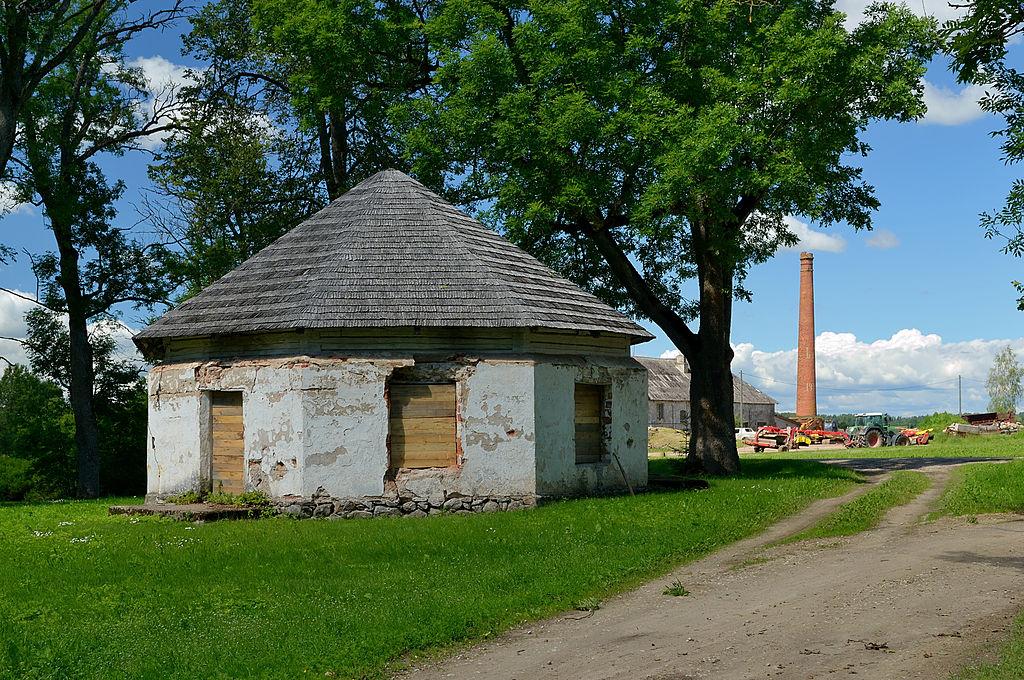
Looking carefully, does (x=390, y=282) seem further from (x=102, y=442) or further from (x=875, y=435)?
A: (x=875, y=435)

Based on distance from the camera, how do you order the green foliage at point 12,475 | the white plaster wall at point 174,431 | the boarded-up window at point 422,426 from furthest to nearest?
the green foliage at point 12,475, the white plaster wall at point 174,431, the boarded-up window at point 422,426

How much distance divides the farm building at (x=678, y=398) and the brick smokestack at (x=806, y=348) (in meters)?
5.16

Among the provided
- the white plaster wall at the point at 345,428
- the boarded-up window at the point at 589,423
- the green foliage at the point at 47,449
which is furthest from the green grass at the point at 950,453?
the green foliage at the point at 47,449

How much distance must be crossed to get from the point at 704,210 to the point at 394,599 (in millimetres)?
15256

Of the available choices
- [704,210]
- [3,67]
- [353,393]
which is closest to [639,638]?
[353,393]

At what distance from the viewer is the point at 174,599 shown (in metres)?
9.53

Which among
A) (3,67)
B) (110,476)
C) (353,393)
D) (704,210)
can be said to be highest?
(3,67)

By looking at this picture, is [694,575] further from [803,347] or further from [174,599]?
[803,347]

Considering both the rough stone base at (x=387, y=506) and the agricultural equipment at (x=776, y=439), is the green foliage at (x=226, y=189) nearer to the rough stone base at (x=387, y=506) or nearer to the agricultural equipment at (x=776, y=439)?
the rough stone base at (x=387, y=506)

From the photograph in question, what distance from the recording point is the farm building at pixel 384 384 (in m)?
16.0

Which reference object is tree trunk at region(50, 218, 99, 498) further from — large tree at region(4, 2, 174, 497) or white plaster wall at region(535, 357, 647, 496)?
white plaster wall at region(535, 357, 647, 496)

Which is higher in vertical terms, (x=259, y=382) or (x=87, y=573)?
(x=259, y=382)

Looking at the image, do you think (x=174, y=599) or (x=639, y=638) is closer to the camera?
(x=639, y=638)

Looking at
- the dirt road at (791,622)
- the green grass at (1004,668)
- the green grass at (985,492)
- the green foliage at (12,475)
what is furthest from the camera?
the green foliage at (12,475)
